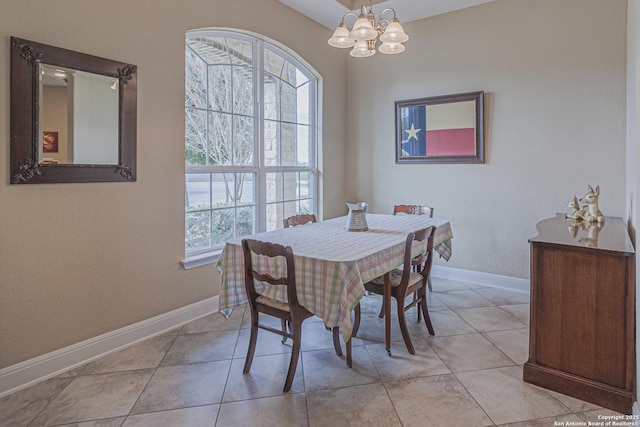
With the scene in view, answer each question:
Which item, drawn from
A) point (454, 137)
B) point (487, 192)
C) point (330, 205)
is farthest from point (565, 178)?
point (330, 205)

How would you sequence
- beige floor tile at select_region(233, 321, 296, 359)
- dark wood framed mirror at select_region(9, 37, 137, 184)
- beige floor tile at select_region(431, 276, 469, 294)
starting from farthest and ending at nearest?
1. beige floor tile at select_region(431, 276, 469, 294)
2. beige floor tile at select_region(233, 321, 296, 359)
3. dark wood framed mirror at select_region(9, 37, 137, 184)

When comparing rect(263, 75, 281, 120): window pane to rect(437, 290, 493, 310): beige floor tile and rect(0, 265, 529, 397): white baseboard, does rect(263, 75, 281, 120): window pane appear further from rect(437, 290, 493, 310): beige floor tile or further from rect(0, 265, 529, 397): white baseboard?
rect(437, 290, 493, 310): beige floor tile

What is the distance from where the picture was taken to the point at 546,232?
2402mm

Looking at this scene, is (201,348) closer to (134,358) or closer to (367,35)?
(134,358)

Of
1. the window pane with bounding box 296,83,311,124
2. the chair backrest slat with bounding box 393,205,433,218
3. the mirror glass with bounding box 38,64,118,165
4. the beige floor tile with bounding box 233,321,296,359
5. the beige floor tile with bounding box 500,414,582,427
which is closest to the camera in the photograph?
the beige floor tile with bounding box 500,414,582,427

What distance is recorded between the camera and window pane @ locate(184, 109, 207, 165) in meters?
3.11

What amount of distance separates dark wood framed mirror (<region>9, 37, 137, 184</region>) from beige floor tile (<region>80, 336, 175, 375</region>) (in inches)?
46.9

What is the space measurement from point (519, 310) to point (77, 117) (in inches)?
147

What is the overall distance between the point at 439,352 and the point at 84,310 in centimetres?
239

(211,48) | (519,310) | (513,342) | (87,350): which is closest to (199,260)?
(87,350)

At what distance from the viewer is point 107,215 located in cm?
252

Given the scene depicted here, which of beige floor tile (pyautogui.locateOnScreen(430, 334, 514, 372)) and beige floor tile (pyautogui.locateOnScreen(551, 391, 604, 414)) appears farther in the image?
beige floor tile (pyautogui.locateOnScreen(430, 334, 514, 372))

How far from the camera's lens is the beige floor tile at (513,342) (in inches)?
97.5

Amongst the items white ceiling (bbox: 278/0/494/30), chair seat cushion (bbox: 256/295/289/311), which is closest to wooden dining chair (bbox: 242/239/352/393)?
chair seat cushion (bbox: 256/295/289/311)
